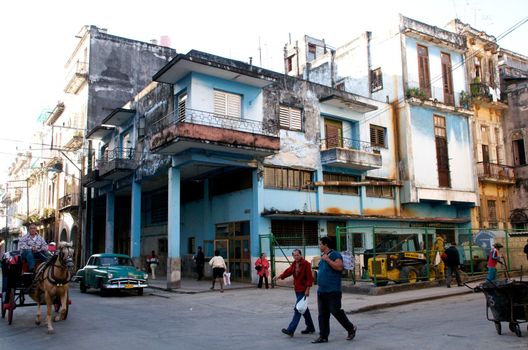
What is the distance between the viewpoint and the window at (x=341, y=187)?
25.4 meters

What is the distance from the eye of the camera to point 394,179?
28.2 metres

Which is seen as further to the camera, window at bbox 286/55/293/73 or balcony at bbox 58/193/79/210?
window at bbox 286/55/293/73

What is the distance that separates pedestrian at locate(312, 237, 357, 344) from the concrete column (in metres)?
13.2

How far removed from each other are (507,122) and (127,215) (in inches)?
1103

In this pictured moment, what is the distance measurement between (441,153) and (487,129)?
594 centimetres

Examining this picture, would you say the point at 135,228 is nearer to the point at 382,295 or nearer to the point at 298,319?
the point at 382,295

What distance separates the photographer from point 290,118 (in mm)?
24516

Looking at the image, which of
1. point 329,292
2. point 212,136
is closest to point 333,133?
point 212,136

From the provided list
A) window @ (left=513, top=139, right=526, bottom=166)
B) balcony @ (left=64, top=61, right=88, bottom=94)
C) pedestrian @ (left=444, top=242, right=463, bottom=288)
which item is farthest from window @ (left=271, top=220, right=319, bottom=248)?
balcony @ (left=64, top=61, right=88, bottom=94)

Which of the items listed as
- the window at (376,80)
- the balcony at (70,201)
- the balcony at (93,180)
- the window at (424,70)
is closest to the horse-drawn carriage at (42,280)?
the balcony at (93,180)

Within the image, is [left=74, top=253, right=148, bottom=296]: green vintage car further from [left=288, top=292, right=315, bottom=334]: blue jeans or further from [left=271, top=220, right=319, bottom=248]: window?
[left=288, top=292, right=315, bottom=334]: blue jeans

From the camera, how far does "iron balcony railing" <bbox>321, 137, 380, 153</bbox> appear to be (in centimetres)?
2590

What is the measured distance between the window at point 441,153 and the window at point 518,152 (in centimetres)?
704

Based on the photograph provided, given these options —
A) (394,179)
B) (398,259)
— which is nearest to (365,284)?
(398,259)
